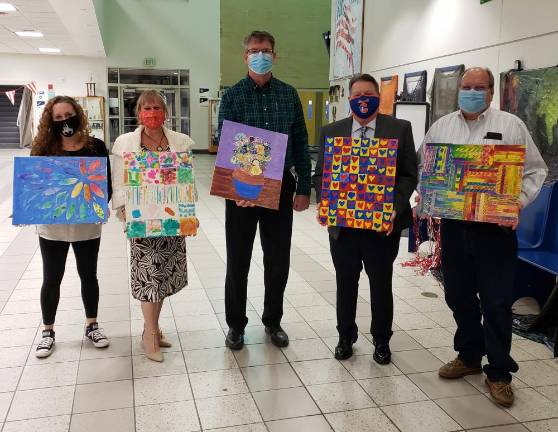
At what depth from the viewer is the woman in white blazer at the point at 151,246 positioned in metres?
2.91

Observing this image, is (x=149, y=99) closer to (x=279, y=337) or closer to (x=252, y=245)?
(x=252, y=245)

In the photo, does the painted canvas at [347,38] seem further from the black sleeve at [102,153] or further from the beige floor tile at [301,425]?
the beige floor tile at [301,425]

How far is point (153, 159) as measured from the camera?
284 cm

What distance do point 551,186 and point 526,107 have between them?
2.49 ft

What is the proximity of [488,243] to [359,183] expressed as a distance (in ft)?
2.39

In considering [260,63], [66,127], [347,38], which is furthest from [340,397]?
[347,38]

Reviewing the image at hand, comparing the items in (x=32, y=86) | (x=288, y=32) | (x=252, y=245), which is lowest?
(x=252, y=245)

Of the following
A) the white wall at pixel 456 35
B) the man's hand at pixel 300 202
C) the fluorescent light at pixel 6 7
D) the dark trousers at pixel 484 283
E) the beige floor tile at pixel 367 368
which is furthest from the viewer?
the fluorescent light at pixel 6 7

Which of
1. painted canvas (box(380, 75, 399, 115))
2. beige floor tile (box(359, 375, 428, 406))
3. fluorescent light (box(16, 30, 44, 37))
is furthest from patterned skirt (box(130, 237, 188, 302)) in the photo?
fluorescent light (box(16, 30, 44, 37))

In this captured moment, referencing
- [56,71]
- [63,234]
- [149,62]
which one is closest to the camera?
[63,234]

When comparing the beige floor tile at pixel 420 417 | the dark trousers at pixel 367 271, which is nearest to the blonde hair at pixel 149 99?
the dark trousers at pixel 367 271

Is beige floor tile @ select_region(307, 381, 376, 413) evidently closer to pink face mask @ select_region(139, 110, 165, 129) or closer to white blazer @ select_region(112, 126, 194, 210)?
white blazer @ select_region(112, 126, 194, 210)

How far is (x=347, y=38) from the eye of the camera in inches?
366

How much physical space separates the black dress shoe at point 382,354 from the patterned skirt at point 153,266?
1.28m
